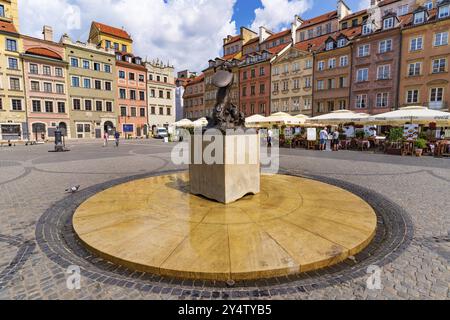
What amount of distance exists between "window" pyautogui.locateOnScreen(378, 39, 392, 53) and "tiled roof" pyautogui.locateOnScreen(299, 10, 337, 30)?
13.6 metres

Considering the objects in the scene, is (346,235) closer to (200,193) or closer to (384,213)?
(384,213)

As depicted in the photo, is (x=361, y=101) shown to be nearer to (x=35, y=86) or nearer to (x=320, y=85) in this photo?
(x=320, y=85)

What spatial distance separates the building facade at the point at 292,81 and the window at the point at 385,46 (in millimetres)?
9260

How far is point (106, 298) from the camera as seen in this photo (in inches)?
114

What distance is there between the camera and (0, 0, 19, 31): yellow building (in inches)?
1551

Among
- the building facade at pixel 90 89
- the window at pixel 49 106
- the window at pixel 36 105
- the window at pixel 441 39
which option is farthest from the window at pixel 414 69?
the window at pixel 36 105

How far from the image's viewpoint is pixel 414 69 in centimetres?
2933

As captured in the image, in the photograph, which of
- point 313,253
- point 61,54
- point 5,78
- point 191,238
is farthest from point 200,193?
point 61,54

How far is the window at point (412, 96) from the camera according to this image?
29.1 m

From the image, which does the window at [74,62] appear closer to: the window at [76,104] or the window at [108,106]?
the window at [76,104]

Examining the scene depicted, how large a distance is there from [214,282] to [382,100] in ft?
118

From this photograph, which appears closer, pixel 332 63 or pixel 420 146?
pixel 420 146

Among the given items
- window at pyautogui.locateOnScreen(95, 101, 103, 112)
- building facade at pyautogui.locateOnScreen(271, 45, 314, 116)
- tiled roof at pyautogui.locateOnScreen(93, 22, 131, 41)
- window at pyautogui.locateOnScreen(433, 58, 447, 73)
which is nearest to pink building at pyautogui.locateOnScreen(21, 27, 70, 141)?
window at pyautogui.locateOnScreen(95, 101, 103, 112)

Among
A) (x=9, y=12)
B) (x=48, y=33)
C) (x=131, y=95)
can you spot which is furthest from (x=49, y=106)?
(x=9, y=12)
